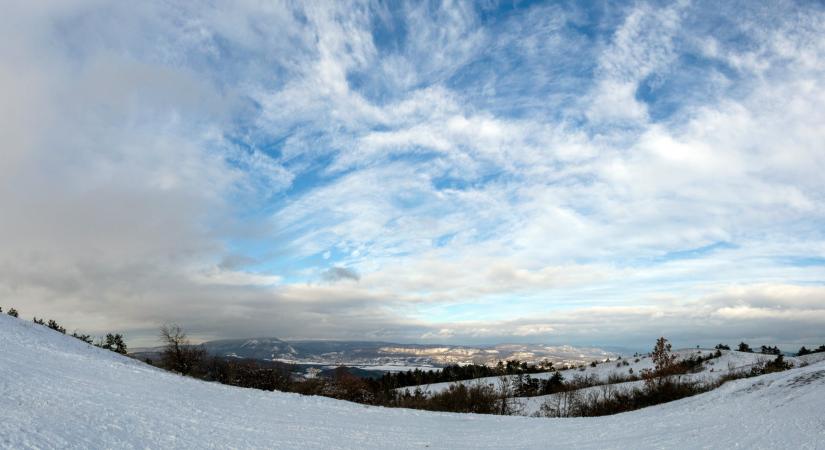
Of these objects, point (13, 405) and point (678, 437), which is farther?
point (678, 437)

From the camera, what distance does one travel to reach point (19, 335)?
44.7 ft

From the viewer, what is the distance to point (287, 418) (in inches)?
447

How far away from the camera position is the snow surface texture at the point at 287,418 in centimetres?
692

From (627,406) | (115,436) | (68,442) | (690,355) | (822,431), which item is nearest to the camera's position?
(68,442)

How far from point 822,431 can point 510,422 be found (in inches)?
316

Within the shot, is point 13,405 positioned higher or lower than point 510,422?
higher

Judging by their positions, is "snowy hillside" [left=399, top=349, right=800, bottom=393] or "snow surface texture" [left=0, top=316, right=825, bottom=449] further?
"snowy hillside" [left=399, top=349, right=800, bottom=393]

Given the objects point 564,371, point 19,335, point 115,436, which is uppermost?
point 19,335

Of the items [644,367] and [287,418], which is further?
[644,367]

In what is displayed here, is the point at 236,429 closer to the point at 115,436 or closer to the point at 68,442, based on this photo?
the point at 115,436

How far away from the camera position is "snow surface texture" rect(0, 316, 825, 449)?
692 centimetres

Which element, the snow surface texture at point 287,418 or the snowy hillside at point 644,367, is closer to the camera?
the snow surface texture at point 287,418

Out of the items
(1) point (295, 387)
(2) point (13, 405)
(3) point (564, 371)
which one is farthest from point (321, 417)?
(3) point (564, 371)

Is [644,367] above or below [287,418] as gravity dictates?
below
